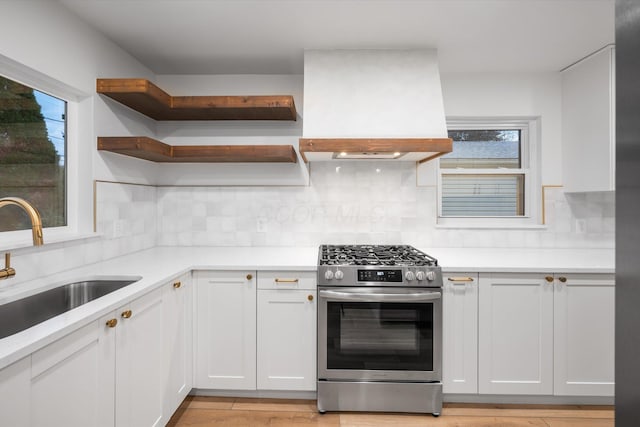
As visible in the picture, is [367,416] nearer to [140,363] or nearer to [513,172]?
[140,363]

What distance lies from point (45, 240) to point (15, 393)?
3.50 ft

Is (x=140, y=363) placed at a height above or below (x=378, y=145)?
below

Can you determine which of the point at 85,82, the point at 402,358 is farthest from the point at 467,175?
the point at 85,82

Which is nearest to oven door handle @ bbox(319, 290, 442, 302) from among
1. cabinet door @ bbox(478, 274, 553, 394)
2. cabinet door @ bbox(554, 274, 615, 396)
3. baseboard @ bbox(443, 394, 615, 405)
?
cabinet door @ bbox(478, 274, 553, 394)

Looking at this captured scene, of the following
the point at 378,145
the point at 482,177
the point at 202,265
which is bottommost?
the point at 202,265

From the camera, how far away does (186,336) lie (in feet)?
6.87

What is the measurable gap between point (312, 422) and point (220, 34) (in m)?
2.44

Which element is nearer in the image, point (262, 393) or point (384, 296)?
point (384, 296)

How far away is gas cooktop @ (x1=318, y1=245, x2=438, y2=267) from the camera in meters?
2.13

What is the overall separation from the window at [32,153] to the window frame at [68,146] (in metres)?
0.02

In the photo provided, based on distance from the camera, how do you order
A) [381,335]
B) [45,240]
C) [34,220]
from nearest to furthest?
[34,220], [45,240], [381,335]

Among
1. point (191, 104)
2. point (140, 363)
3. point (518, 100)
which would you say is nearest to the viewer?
point (140, 363)

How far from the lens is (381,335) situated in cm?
209

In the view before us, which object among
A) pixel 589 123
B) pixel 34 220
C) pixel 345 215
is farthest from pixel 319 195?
pixel 589 123
